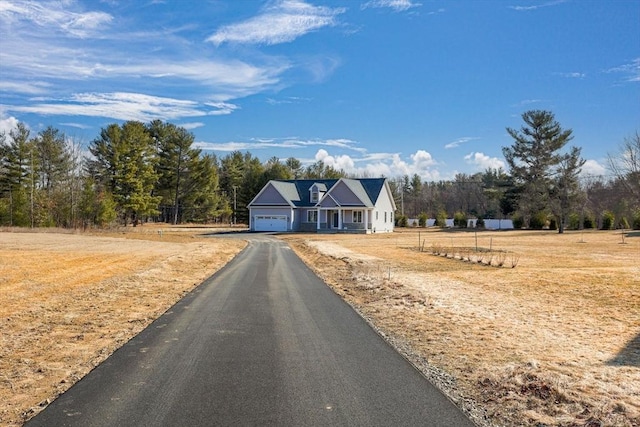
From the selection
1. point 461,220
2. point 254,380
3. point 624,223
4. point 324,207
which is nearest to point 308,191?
point 324,207

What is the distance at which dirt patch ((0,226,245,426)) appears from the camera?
5.82 m

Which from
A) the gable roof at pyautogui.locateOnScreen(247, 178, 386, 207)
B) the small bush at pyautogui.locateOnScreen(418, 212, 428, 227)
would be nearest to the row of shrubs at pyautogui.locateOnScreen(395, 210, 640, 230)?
the small bush at pyautogui.locateOnScreen(418, 212, 428, 227)

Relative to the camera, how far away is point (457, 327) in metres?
8.93

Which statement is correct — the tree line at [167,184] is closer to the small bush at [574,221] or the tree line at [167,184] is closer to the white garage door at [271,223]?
the small bush at [574,221]

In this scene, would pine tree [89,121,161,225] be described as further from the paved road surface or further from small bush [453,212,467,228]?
the paved road surface

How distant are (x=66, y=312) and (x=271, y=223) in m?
47.3

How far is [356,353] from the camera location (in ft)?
22.6

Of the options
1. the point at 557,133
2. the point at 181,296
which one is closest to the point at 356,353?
the point at 181,296

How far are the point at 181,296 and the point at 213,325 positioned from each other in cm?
393

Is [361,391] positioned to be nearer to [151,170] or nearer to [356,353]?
[356,353]

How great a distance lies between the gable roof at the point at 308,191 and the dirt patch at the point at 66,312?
36.7m

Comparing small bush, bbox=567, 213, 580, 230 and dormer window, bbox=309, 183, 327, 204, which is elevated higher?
dormer window, bbox=309, 183, 327, 204

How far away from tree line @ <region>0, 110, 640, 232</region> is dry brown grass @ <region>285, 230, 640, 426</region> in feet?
113

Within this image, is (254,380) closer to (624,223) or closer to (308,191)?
(308,191)
